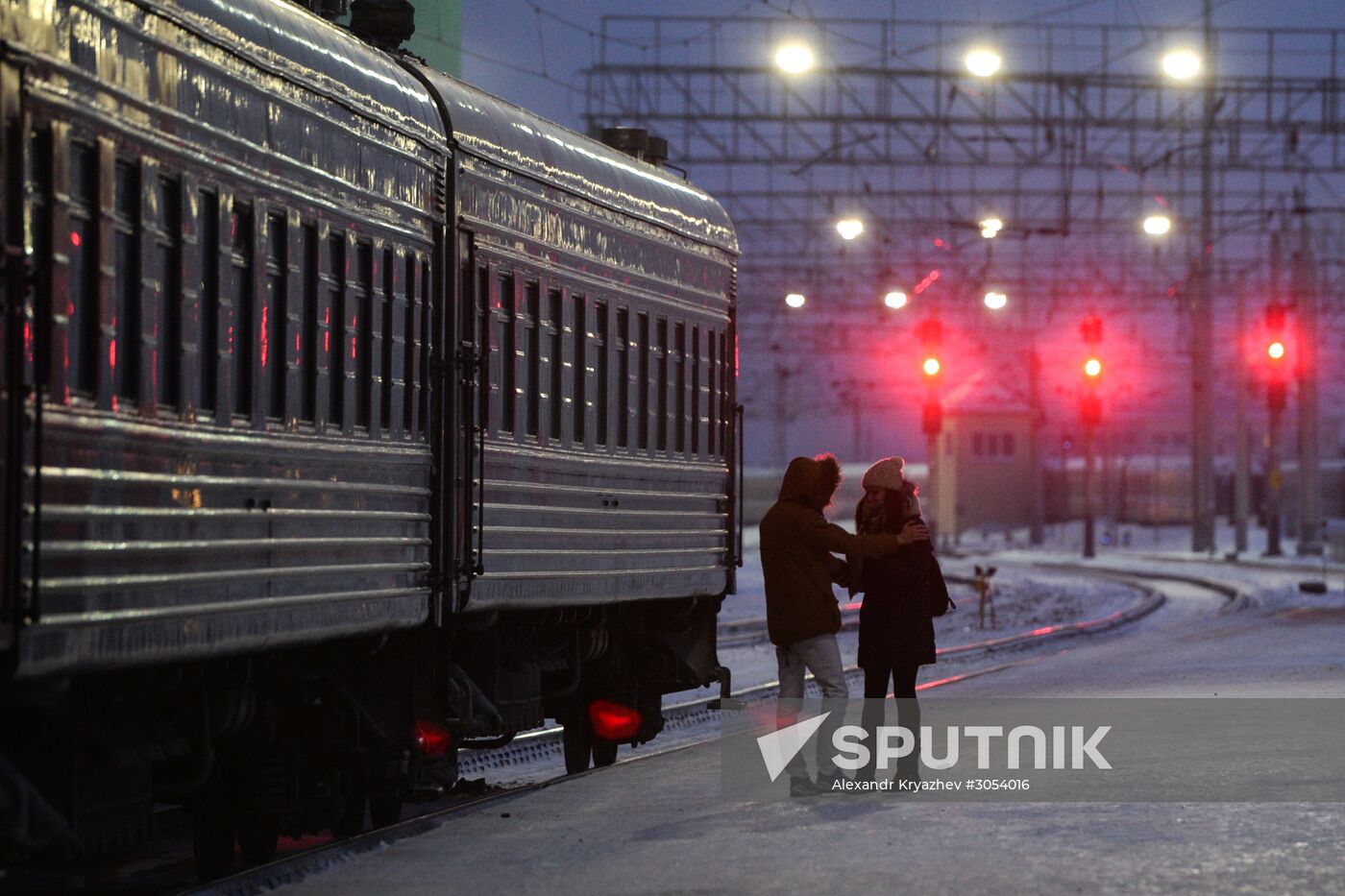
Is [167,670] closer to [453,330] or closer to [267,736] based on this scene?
[267,736]

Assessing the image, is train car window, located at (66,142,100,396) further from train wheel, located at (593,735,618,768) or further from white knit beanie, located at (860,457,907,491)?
train wheel, located at (593,735,618,768)

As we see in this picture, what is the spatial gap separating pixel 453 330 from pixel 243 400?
2502mm

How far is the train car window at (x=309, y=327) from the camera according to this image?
10039mm

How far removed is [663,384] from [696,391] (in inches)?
28.2

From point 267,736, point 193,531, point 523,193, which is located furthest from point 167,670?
point 523,193

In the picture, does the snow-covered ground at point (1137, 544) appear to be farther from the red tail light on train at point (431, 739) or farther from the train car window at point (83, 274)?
the train car window at point (83, 274)

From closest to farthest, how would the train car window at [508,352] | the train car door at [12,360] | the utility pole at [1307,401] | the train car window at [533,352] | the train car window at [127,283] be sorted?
the train car door at [12,360], the train car window at [127,283], the train car window at [508,352], the train car window at [533,352], the utility pole at [1307,401]

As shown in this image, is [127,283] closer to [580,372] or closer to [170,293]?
[170,293]

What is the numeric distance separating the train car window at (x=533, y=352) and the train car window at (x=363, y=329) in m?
2.01

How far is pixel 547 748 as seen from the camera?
1717 centimetres

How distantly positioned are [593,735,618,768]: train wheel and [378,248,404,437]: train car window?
435 cm

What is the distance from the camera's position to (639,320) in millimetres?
14578

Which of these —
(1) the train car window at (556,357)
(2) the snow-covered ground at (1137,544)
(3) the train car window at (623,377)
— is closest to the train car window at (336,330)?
(1) the train car window at (556,357)

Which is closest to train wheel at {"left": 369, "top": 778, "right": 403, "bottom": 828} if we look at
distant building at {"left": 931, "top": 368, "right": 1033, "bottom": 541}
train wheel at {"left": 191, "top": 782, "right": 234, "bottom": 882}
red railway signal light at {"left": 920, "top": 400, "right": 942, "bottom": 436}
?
train wheel at {"left": 191, "top": 782, "right": 234, "bottom": 882}
